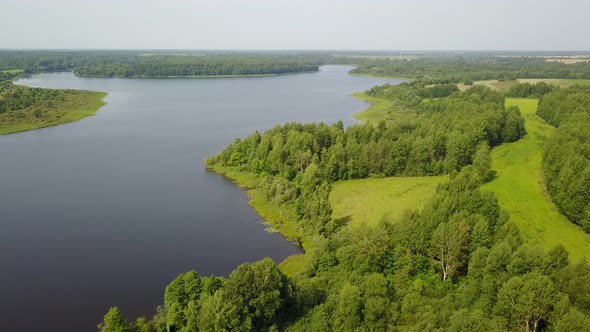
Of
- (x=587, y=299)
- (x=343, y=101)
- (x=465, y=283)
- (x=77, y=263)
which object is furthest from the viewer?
(x=343, y=101)

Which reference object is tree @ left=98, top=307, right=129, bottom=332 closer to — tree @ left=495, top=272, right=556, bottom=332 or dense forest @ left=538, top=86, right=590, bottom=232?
tree @ left=495, top=272, right=556, bottom=332

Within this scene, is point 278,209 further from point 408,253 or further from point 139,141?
point 139,141

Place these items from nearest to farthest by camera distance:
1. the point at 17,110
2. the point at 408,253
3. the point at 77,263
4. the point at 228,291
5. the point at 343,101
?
1. the point at 228,291
2. the point at 408,253
3. the point at 77,263
4. the point at 17,110
5. the point at 343,101

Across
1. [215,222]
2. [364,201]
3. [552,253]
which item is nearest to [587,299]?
[552,253]

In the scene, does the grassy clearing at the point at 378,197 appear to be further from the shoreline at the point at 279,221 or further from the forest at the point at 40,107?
the forest at the point at 40,107

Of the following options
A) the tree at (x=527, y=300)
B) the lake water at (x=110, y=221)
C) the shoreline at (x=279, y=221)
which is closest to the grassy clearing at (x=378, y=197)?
the shoreline at (x=279, y=221)
